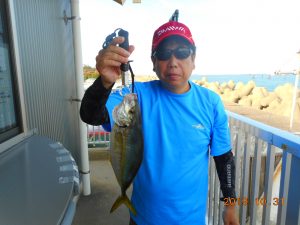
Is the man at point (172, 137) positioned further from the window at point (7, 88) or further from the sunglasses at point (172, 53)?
the window at point (7, 88)

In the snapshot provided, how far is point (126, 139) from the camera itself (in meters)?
1.28

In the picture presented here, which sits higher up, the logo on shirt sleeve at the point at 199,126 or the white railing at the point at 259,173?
the logo on shirt sleeve at the point at 199,126

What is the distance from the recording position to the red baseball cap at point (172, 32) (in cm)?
160

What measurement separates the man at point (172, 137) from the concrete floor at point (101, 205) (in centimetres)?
198

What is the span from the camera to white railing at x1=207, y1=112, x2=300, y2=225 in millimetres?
1739

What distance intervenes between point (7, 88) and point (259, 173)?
2.13 metres

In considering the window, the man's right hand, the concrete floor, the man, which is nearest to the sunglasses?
the man

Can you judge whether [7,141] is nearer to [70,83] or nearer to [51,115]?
[51,115]

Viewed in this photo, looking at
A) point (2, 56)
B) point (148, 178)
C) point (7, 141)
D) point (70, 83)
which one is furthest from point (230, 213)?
point (70, 83)

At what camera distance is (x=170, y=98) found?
5.56 feet
